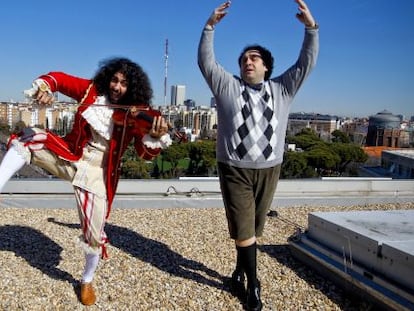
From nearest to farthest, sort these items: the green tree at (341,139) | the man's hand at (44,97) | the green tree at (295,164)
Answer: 1. the man's hand at (44,97)
2. the green tree at (295,164)
3. the green tree at (341,139)

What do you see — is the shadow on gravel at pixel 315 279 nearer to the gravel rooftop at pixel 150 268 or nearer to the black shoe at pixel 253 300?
the gravel rooftop at pixel 150 268

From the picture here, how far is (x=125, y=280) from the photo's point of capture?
3.18m

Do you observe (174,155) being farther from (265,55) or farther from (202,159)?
(265,55)

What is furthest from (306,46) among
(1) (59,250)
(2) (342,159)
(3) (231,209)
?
(2) (342,159)

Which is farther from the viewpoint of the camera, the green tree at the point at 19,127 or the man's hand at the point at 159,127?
the green tree at the point at 19,127

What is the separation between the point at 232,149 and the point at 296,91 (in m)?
0.58

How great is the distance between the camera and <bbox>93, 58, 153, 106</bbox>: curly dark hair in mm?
2730

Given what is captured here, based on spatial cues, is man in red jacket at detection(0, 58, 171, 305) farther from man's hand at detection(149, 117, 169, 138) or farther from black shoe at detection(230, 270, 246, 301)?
black shoe at detection(230, 270, 246, 301)

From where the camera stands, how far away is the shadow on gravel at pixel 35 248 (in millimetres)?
3271

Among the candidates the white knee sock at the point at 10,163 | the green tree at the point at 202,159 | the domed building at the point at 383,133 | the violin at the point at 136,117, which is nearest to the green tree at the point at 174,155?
the green tree at the point at 202,159

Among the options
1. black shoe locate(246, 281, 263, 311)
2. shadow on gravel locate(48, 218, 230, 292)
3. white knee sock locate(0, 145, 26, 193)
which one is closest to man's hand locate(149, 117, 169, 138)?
white knee sock locate(0, 145, 26, 193)

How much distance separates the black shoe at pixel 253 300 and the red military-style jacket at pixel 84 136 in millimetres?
1097

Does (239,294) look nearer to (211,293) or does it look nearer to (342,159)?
(211,293)

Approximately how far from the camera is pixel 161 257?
3.73 metres
